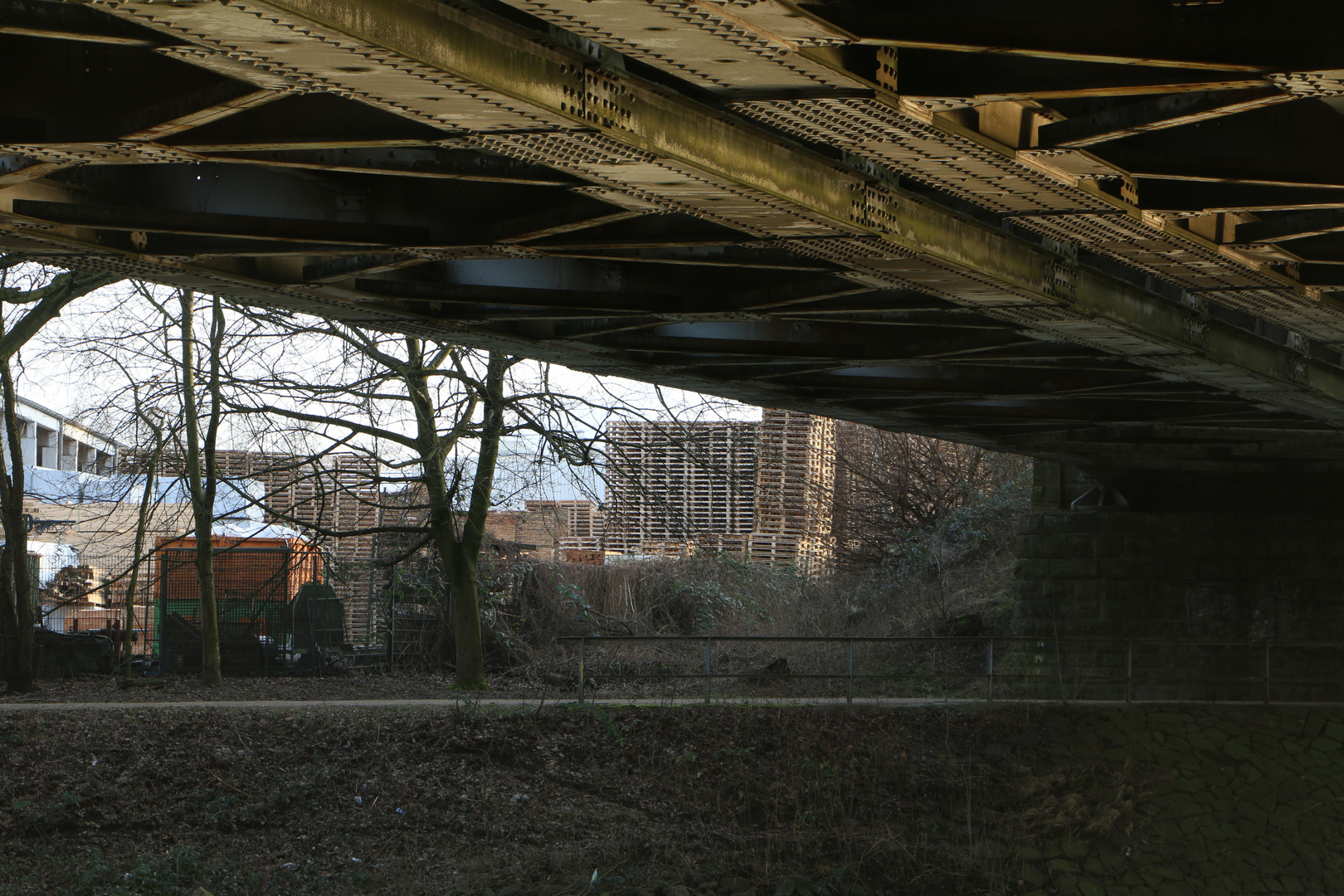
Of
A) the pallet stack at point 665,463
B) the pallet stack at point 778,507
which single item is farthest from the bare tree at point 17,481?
the pallet stack at point 778,507

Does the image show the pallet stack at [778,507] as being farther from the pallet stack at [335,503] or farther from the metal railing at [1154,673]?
the metal railing at [1154,673]

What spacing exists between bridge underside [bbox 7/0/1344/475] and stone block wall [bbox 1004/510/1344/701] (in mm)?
10610

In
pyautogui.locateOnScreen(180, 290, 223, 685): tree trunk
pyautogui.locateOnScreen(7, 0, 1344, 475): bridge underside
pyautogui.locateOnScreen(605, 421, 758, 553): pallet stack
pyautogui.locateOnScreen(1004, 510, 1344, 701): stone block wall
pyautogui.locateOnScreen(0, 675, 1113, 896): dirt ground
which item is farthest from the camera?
pyautogui.locateOnScreen(1004, 510, 1344, 701): stone block wall

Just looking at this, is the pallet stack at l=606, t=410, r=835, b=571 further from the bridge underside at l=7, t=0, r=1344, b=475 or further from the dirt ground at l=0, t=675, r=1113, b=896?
the bridge underside at l=7, t=0, r=1344, b=475

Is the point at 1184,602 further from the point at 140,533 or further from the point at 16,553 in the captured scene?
the point at 16,553

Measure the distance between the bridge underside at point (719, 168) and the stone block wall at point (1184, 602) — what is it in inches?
418

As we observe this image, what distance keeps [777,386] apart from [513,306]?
545cm

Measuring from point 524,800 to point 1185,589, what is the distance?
13265 millimetres

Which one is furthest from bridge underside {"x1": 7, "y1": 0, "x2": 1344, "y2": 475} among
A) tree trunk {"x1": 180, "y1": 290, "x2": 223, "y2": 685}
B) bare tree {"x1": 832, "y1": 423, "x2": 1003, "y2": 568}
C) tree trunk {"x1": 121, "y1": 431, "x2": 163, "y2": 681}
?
bare tree {"x1": 832, "y1": 423, "x2": 1003, "y2": 568}

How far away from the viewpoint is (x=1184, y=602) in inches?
897

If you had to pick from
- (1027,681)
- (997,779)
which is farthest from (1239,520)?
(997,779)

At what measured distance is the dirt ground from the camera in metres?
14.3

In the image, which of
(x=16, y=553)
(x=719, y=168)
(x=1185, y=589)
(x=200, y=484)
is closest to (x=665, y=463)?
(x=200, y=484)

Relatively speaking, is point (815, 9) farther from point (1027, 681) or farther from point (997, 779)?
point (1027, 681)
